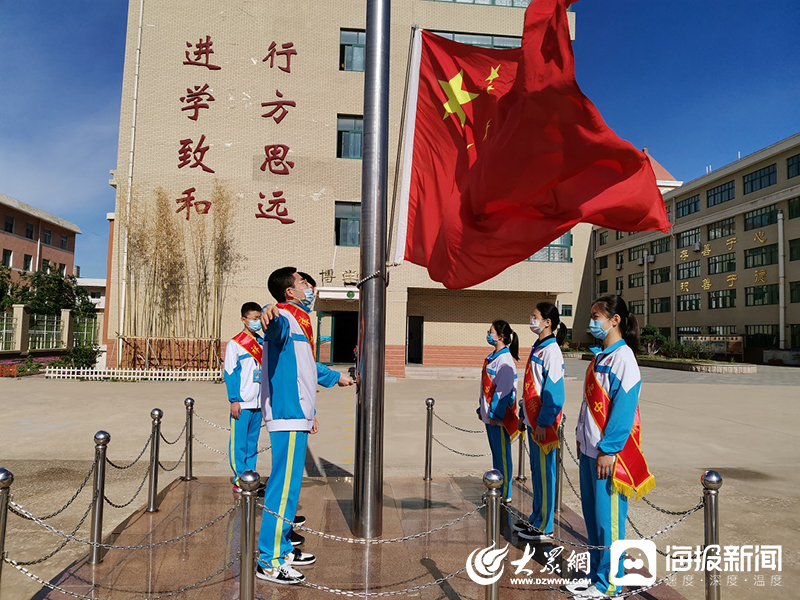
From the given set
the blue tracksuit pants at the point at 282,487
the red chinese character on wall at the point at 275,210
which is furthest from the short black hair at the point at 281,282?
the red chinese character on wall at the point at 275,210

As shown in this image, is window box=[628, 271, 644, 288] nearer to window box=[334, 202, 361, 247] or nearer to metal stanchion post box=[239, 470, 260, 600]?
window box=[334, 202, 361, 247]

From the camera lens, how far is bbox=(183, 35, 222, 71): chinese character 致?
765 inches

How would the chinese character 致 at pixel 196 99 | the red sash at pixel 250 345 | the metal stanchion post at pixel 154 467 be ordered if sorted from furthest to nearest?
the chinese character 致 at pixel 196 99 → the red sash at pixel 250 345 → the metal stanchion post at pixel 154 467

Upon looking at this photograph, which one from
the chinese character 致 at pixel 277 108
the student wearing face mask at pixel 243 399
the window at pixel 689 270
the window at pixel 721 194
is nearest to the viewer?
the student wearing face mask at pixel 243 399

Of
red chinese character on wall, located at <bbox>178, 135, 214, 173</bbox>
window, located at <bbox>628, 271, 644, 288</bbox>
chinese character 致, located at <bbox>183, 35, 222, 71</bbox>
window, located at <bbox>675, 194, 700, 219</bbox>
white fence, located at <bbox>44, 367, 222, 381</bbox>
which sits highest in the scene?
window, located at <bbox>675, 194, 700, 219</bbox>

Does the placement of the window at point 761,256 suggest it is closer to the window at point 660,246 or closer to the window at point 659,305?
the window at point 660,246

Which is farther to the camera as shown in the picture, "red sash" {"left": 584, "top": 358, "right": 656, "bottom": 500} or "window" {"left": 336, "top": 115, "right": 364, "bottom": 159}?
"window" {"left": 336, "top": 115, "right": 364, "bottom": 159}

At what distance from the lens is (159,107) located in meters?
19.4

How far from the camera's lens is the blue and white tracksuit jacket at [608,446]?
3.25 meters

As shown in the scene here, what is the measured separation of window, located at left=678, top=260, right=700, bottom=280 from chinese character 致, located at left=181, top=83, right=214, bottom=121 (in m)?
36.7

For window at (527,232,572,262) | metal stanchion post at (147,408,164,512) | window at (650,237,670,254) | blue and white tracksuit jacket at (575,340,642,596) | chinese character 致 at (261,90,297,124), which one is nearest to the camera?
blue and white tracksuit jacket at (575,340,642,596)

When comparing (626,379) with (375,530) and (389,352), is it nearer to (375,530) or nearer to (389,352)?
(375,530)

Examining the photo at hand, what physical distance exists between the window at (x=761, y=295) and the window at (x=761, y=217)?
4.00 meters

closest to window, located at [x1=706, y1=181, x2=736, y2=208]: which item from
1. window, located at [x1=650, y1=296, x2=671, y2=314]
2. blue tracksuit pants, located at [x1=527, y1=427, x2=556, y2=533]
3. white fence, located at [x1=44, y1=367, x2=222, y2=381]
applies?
window, located at [x1=650, y1=296, x2=671, y2=314]
